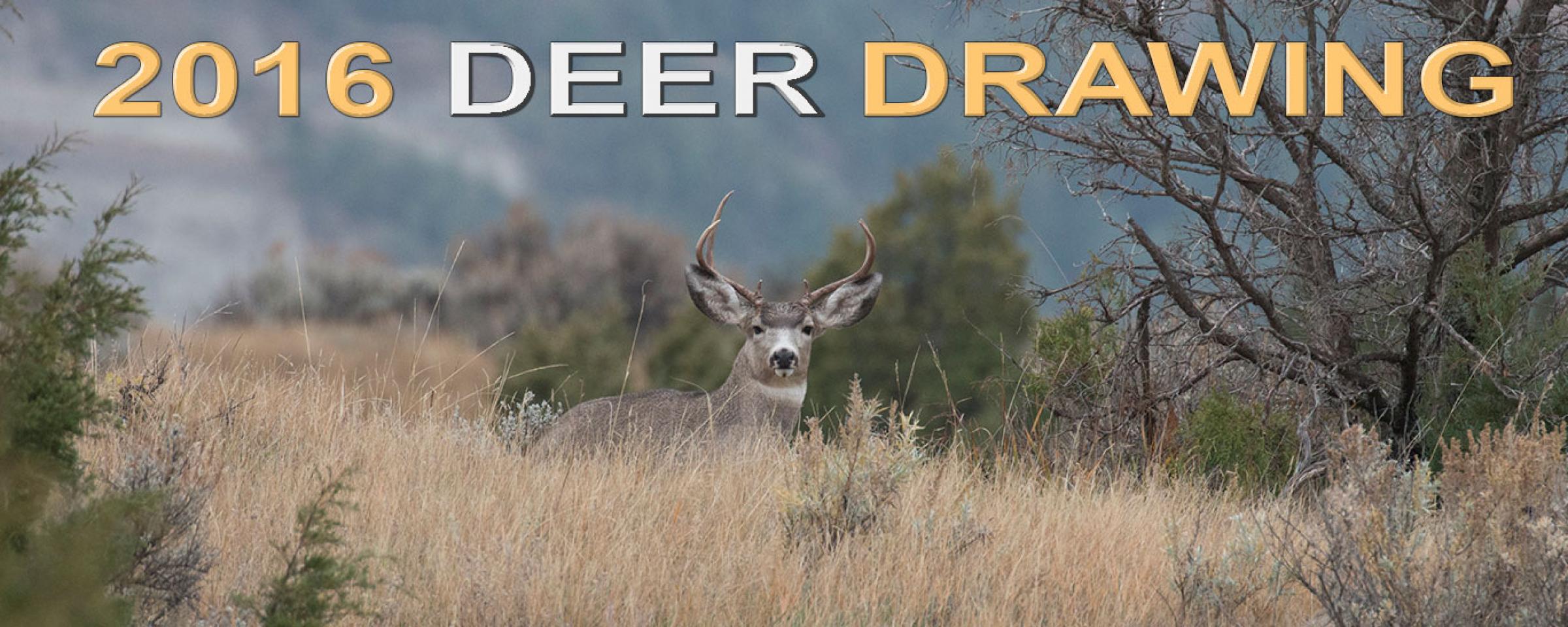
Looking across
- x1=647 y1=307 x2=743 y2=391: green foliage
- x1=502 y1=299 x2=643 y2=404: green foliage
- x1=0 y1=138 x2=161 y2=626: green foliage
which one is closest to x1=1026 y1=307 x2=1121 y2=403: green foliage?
x1=0 y1=138 x2=161 y2=626: green foliage

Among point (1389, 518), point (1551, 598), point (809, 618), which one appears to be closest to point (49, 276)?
point (809, 618)

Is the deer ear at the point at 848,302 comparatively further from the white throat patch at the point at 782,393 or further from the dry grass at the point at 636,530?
the dry grass at the point at 636,530

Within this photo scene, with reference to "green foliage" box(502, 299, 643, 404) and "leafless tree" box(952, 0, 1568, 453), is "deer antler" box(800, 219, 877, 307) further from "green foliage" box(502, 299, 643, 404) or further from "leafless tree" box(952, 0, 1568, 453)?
"green foliage" box(502, 299, 643, 404)

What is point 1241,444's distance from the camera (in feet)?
28.2

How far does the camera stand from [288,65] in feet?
31.9

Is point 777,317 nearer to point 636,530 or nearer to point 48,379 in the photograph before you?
point 636,530

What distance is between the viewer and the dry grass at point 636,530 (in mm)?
4645

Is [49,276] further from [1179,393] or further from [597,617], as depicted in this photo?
[1179,393]

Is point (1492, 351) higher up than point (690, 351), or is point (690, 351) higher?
point (1492, 351)

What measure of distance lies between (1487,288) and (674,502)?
202 inches

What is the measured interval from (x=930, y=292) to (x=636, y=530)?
2431cm

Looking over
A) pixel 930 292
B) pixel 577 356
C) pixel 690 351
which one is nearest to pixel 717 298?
pixel 577 356

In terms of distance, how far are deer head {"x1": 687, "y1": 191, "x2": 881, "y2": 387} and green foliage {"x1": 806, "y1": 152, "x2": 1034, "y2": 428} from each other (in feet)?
48.9

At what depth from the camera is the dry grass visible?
4.64 meters
